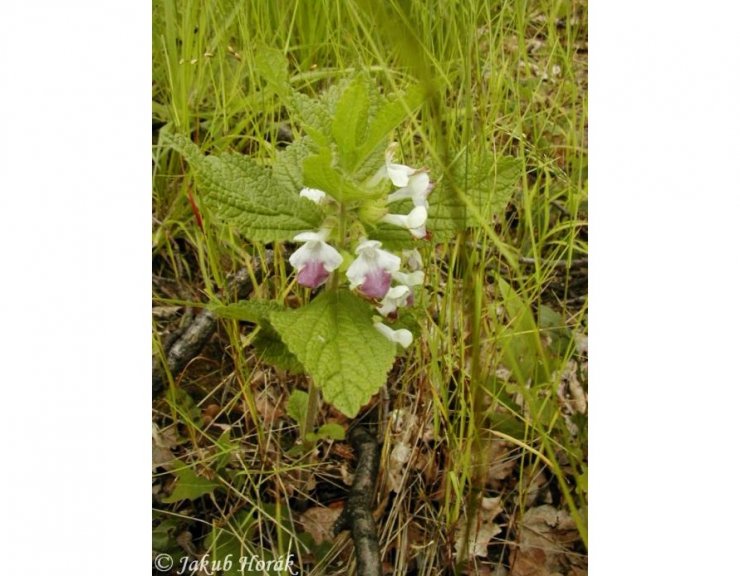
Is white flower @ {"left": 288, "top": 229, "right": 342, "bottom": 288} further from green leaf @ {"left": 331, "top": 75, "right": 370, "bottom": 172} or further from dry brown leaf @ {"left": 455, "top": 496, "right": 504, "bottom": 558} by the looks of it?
dry brown leaf @ {"left": 455, "top": 496, "right": 504, "bottom": 558}

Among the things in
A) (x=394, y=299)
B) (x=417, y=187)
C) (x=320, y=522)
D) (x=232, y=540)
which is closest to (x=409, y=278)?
(x=394, y=299)

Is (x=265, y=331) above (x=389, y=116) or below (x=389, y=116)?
below

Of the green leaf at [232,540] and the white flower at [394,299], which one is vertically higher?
the white flower at [394,299]

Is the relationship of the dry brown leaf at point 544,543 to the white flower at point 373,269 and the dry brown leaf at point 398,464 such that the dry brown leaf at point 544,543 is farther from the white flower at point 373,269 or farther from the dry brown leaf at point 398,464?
the white flower at point 373,269

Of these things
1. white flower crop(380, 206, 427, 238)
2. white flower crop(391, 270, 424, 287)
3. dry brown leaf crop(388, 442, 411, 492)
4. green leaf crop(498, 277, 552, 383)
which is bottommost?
dry brown leaf crop(388, 442, 411, 492)

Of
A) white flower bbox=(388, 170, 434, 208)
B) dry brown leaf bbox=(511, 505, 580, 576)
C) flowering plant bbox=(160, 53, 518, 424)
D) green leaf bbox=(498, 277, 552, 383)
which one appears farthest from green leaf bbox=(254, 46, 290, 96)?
dry brown leaf bbox=(511, 505, 580, 576)

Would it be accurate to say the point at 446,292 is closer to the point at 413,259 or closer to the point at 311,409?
the point at 413,259

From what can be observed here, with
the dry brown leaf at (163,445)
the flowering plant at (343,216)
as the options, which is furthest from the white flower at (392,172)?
the dry brown leaf at (163,445)
